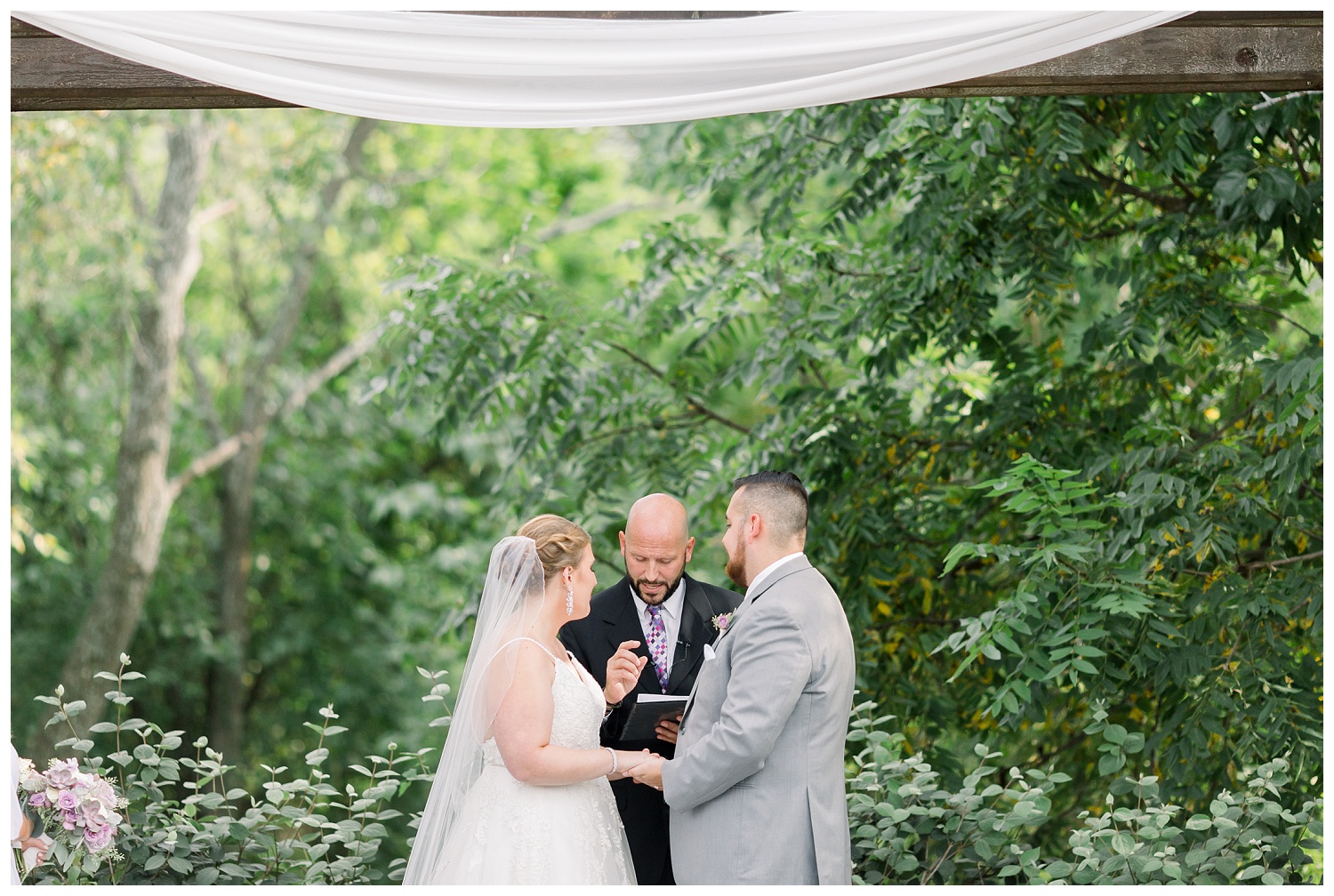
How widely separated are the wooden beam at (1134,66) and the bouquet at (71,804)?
179 centimetres

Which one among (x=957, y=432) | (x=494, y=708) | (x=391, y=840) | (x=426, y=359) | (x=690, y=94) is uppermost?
(x=690, y=94)

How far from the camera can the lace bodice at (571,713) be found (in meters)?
3.05

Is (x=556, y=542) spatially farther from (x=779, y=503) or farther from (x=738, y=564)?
(x=779, y=503)

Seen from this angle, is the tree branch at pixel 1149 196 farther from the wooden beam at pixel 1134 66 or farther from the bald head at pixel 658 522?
the bald head at pixel 658 522

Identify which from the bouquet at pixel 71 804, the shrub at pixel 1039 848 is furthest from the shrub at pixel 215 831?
the shrub at pixel 1039 848

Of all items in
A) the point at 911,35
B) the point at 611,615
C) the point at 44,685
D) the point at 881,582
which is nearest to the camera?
the point at 911,35

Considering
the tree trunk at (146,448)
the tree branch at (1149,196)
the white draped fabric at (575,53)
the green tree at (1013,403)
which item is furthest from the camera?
the tree trunk at (146,448)

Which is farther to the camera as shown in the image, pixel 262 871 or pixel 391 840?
pixel 391 840

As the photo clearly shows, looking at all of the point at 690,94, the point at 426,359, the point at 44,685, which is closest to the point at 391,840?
the point at 44,685

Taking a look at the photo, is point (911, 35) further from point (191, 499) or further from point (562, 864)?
point (191, 499)

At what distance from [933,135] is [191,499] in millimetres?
9998

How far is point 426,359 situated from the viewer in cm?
511

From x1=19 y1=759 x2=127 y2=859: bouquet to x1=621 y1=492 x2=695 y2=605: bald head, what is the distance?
157 centimetres

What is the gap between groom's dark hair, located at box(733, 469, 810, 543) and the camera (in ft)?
9.81
